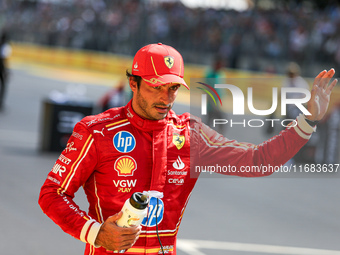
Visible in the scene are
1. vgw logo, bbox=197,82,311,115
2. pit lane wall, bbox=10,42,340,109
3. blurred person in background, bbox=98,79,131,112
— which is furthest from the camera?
pit lane wall, bbox=10,42,340,109

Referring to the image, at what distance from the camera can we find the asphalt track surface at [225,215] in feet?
26.3

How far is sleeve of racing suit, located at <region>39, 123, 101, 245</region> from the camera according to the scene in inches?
132

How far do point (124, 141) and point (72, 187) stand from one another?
379 mm

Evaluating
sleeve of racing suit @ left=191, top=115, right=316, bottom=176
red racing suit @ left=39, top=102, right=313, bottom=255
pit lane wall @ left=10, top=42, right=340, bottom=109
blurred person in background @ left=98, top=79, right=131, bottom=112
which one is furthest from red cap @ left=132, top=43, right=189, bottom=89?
pit lane wall @ left=10, top=42, right=340, bottom=109

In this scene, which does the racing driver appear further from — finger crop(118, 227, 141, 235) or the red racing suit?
finger crop(118, 227, 141, 235)

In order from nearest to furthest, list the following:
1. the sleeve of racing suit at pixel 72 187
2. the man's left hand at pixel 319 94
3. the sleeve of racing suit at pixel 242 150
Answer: the sleeve of racing suit at pixel 72 187, the man's left hand at pixel 319 94, the sleeve of racing suit at pixel 242 150

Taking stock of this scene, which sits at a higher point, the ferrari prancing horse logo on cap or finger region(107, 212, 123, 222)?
the ferrari prancing horse logo on cap

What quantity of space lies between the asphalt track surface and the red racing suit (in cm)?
111

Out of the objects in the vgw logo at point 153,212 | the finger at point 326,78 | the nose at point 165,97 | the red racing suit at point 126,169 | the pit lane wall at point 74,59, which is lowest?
the vgw logo at point 153,212

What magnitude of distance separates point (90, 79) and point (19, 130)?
45.7ft

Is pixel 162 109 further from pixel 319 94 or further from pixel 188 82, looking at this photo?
pixel 188 82

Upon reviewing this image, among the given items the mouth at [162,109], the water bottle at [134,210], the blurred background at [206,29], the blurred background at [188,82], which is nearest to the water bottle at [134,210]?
the water bottle at [134,210]

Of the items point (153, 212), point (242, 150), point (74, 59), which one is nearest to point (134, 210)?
point (153, 212)

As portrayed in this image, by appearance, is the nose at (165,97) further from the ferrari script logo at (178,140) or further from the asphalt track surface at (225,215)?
the asphalt track surface at (225,215)
